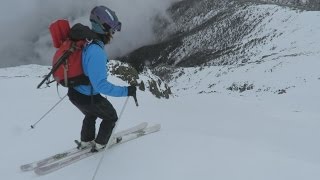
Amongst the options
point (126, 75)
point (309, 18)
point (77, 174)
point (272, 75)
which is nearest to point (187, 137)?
point (77, 174)

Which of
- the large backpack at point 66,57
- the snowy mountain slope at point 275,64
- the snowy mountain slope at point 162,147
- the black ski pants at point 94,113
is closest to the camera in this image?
the large backpack at point 66,57

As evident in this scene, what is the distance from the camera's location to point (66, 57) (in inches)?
272

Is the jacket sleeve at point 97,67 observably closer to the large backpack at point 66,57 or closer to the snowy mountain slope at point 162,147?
the large backpack at point 66,57

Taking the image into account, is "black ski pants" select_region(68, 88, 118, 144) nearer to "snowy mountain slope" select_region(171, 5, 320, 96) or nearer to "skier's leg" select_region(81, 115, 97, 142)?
"skier's leg" select_region(81, 115, 97, 142)

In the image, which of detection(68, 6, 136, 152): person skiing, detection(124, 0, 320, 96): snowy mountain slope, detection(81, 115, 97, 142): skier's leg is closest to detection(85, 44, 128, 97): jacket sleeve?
detection(68, 6, 136, 152): person skiing

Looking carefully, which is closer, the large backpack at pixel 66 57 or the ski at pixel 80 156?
the large backpack at pixel 66 57

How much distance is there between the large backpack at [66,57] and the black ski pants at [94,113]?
47 centimetres

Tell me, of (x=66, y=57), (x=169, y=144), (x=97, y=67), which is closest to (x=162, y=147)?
(x=169, y=144)

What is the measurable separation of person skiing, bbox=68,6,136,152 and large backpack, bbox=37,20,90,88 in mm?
103

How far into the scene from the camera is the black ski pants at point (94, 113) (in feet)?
25.0

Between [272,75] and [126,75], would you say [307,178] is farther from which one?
[272,75]

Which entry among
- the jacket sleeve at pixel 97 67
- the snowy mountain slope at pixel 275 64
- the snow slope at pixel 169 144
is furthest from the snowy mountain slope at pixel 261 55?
the jacket sleeve at pixel 97 67

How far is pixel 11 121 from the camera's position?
11211 mm

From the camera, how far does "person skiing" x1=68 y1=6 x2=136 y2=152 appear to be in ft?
22.6
